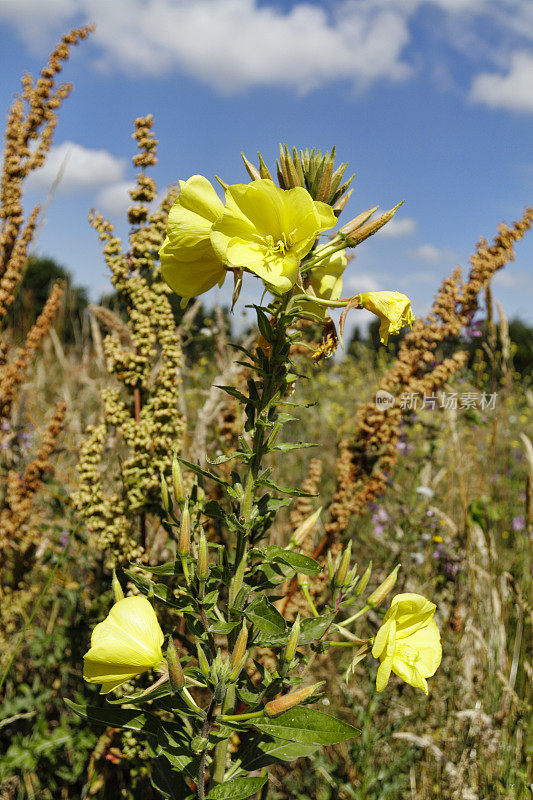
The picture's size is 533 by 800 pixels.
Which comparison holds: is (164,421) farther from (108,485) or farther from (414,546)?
(414,546)

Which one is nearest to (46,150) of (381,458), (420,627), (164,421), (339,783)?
(164,421)

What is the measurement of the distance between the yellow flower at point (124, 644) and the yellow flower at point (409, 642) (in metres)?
0.39

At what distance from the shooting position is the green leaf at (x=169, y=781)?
1.10 meters

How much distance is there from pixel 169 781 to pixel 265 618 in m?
0.43

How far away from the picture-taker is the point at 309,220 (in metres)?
0.90

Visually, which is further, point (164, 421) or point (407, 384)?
point (407, 384)

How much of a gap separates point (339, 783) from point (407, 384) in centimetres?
131

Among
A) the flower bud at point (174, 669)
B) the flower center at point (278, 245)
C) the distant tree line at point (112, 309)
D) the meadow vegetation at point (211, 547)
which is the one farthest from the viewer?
the distant tree line at point (112, 309)

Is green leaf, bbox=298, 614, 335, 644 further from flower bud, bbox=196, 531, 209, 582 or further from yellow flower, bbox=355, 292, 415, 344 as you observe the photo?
yellow flower, bbox=355, 292, 415, 344

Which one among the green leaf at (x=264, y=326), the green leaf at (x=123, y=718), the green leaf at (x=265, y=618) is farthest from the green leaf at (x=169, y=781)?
the green leaf at (x=264, y=326)

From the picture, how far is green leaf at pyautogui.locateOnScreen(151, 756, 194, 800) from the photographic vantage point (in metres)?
1.10

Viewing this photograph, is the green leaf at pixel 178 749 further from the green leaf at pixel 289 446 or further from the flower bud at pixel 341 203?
the flower bud at pixel 341 203

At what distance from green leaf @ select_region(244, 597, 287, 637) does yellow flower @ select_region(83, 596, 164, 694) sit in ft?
0.54

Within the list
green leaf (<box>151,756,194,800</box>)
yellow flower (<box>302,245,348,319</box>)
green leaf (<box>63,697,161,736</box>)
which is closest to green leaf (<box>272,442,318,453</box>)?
yellow flower (<box>302,245,348,319</box>)
